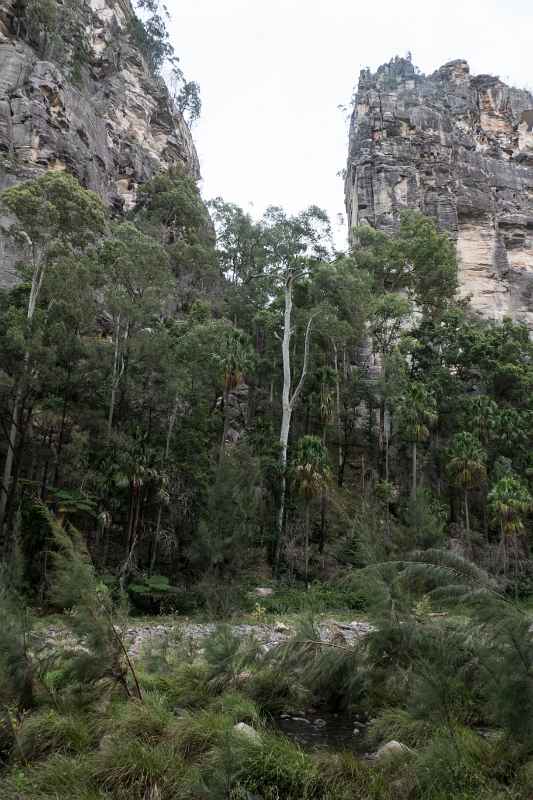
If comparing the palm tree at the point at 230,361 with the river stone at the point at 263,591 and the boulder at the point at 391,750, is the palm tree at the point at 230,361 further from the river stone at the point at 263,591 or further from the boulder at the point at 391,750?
the boulder at the point at 391,750

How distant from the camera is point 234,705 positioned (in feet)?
25.4

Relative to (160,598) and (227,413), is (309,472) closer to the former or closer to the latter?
(227,413)

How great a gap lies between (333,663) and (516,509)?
2015 centimetres

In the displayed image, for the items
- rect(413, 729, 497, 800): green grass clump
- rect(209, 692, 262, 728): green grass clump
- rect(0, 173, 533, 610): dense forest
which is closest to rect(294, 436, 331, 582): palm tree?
rect(0, 173, 533, 610): dense forest

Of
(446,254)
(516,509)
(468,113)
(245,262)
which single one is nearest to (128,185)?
(245,262)

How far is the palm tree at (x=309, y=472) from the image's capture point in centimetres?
2503

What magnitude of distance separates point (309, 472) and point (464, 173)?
40726mm

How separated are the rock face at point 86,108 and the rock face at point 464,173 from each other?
54.5 feet

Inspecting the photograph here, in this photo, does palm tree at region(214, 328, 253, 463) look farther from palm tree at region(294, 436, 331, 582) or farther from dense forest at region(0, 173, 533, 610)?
palm tree at region(294, 436, 331, 582)

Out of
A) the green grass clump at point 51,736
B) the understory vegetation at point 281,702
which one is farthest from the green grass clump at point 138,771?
the green grass clump at point 51,736

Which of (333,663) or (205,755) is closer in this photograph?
(205,755)

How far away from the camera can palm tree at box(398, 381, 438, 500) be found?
1196 inches

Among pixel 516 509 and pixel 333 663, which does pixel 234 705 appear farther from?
pixel 516 509

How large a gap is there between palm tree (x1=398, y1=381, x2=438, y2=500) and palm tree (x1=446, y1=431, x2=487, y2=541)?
1.71 metres
